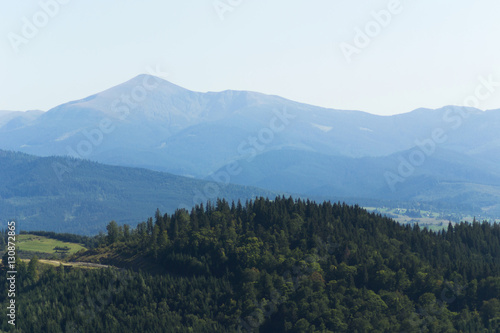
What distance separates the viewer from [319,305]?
167m

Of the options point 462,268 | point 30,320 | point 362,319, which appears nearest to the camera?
point 362,319

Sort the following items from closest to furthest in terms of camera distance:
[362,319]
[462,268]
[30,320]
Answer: [362,319]
[30,320]
[462,268]

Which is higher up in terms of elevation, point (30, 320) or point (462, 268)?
point (462, 268)

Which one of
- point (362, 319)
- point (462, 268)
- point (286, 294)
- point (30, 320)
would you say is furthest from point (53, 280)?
point (462, 268)

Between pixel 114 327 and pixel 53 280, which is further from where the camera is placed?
pixel 53 280

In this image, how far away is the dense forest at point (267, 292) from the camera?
545 ft

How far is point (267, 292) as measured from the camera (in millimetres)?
174125

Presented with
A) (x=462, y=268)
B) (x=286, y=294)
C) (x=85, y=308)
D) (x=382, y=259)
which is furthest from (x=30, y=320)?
(x=462, y=268)

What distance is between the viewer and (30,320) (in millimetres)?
172625

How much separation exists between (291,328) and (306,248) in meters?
35.1

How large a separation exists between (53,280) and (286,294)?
7114cm

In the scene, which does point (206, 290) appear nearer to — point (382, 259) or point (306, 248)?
point (306, 248)

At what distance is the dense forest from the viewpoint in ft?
545

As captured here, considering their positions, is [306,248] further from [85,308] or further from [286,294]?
[85,308]
